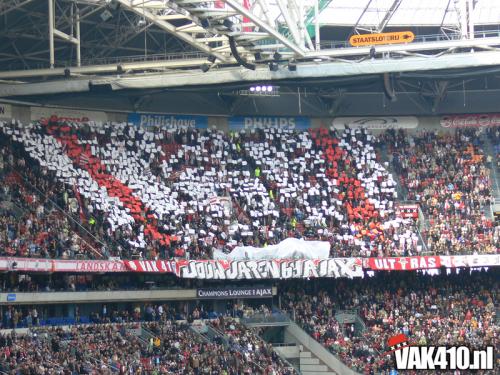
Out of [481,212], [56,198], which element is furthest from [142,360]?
[481,212]

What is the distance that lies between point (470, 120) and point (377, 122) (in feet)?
Result: 16.2

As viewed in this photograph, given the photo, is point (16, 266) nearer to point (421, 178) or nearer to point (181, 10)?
point (181, 10)

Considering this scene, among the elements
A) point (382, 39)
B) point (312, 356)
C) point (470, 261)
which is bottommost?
point (312, 356)

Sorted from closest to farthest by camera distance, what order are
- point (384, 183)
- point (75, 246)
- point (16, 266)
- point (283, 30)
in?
point (16, 266)
point (75, 246)
point (283, 30)
point (384, 183)

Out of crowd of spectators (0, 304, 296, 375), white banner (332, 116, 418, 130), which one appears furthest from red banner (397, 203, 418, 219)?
crowd of spectators (0, 304, 296, 375)

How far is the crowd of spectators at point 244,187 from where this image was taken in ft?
159

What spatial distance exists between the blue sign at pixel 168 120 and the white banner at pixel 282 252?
30.7 ft

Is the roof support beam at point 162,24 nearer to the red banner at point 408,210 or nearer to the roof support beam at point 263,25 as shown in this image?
the roof support beam at point 263,25

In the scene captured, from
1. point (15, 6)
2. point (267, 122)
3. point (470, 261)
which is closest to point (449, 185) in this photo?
point (470, 261)

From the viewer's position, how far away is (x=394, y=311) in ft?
165

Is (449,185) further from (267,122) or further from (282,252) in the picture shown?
(282,252)

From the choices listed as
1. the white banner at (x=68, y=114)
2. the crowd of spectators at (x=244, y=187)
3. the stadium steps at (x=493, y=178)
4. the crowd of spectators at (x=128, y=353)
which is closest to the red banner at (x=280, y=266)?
the crowd of spectators at (x=244, y=187)

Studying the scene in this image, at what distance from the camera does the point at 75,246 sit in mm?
44812

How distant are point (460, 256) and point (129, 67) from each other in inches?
687
